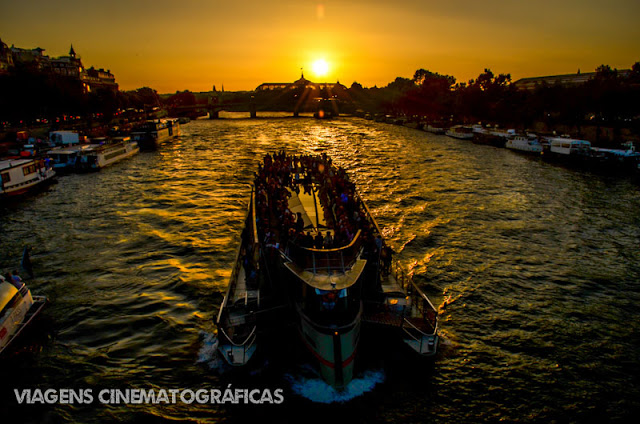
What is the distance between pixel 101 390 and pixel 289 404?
854 centimetres

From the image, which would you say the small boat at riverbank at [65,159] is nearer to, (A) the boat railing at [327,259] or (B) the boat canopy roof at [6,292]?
(B) the boat canopy roof at [6,292]

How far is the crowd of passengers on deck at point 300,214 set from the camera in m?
17.8

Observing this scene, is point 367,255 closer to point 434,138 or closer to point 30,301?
point 30,301

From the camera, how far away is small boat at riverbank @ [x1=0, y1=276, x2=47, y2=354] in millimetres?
17469

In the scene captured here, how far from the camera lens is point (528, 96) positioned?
113 m

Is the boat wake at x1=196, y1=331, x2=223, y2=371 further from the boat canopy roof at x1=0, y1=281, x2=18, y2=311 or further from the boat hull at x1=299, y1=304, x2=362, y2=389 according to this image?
the boat canopy roof at x1=0, y1=281, x2=18, y2=311

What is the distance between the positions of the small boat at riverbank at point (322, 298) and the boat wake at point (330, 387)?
0.48 metres

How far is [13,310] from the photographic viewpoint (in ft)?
60.2

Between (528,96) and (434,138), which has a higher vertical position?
(528,96)

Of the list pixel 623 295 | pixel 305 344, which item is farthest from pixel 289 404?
pixel 623 295

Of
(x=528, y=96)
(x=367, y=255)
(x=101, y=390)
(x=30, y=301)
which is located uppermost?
(x=528, y=96)

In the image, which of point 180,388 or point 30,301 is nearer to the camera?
point 180,388

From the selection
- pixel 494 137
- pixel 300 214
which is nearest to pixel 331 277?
pixel 300 214

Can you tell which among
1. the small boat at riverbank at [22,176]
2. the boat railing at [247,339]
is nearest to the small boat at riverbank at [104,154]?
the small boat at riverbank at [22,176]
